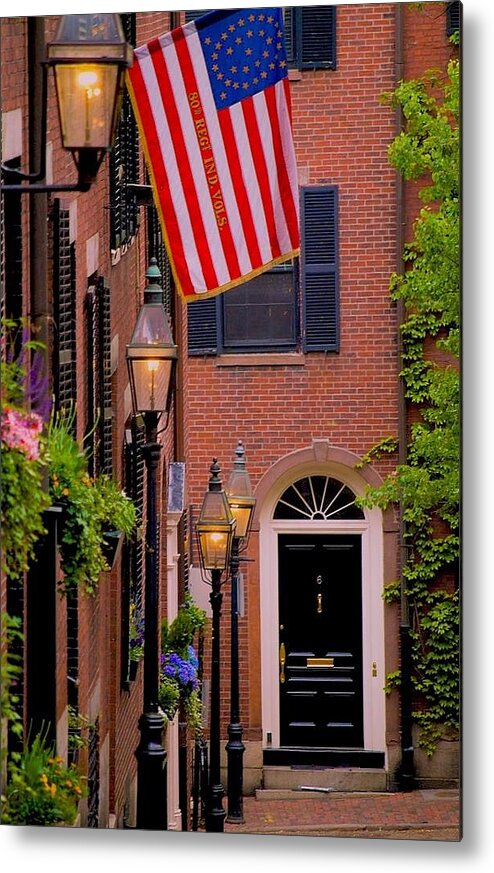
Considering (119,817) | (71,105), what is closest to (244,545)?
(119,817)

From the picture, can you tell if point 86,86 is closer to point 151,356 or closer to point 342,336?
point 151,356

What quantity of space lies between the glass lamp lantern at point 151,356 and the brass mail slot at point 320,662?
3.52 feet

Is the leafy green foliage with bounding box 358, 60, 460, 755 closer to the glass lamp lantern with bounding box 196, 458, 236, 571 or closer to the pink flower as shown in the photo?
the glass lamp lantern with bounding box 196, 458, 236, 571

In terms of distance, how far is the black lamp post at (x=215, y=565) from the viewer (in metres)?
6.48

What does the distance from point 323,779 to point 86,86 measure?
260 centimetres

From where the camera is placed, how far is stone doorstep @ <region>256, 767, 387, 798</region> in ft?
20.9

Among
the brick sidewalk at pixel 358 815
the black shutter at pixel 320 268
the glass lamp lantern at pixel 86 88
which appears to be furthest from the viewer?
the black shutter at pixel 320 268

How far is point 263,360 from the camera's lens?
257 inches

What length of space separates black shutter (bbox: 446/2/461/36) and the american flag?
61 cm

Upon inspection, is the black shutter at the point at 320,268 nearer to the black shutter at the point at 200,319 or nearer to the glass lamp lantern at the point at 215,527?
the black shutter at the point at 200,319

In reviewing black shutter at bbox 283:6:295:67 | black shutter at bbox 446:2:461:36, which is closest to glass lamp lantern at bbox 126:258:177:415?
black shutter at bbox 283:6:295:67

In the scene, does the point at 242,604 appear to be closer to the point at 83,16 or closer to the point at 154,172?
the point at 154,172

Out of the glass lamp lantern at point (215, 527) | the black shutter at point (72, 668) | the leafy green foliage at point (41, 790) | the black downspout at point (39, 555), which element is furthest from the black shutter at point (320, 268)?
the leafy green foliage at point (41, 790)

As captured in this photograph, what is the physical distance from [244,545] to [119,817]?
111cm
